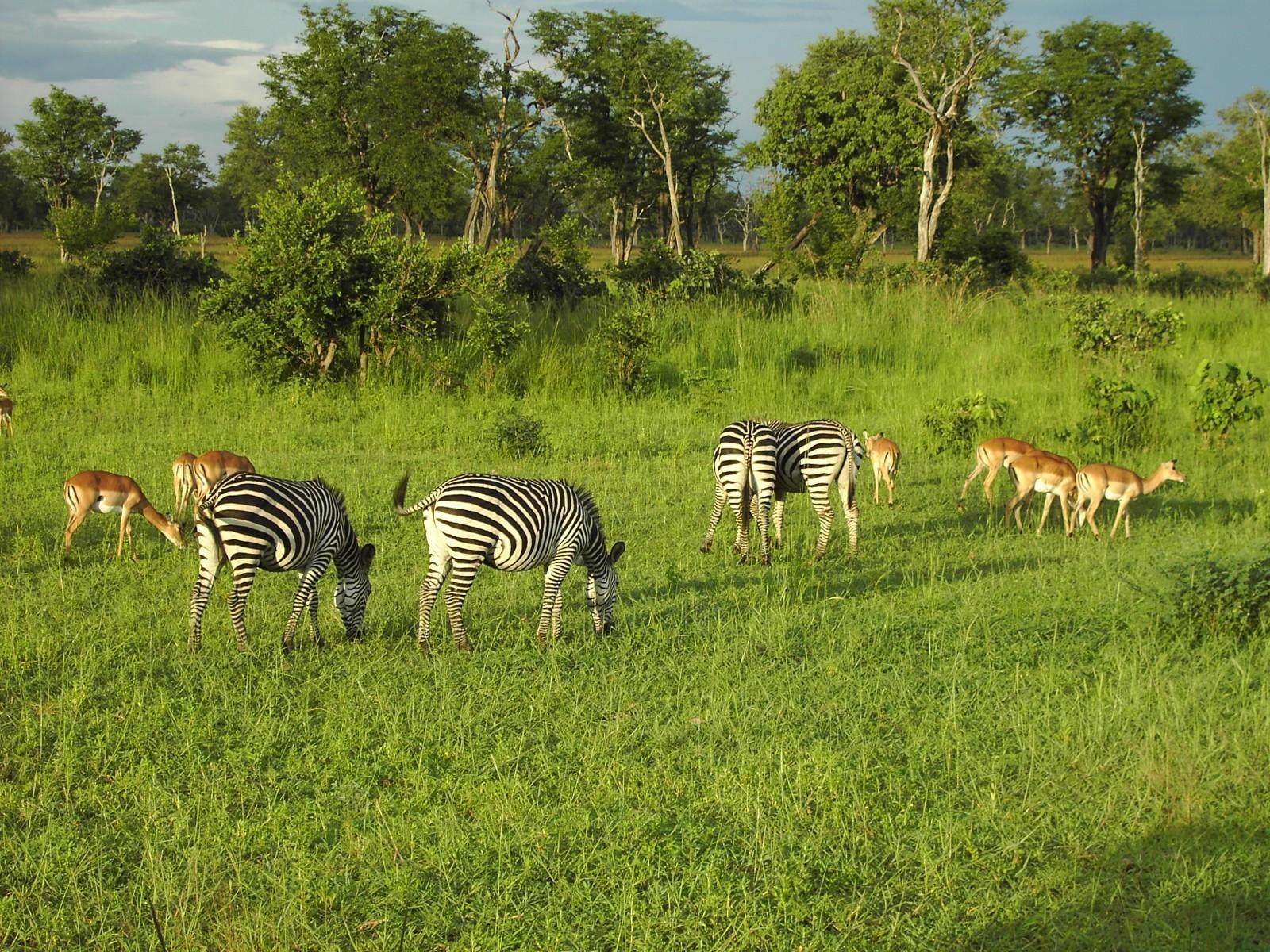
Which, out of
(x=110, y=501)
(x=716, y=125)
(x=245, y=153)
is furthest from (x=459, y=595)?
(x=245, y=153)

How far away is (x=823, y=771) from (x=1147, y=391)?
10432 millimetres

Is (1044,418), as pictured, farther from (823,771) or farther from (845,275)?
(845,275)

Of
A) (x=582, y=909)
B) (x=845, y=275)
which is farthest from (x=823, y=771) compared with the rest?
(x=845, y=275)

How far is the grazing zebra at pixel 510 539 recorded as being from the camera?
670 cm

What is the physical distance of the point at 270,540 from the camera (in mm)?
6645

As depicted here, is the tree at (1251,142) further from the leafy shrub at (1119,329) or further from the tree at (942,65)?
the leafy shrub at (1119,329)

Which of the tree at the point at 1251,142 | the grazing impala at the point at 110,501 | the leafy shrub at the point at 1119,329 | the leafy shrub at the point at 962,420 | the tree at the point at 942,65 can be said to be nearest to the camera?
the grazing impala at the point at 110,501

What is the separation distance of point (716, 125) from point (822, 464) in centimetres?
3763

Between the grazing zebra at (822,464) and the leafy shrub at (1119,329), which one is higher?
the leafy shrub at (1119,329)

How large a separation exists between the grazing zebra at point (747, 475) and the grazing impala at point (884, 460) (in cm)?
199

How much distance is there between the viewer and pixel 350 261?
1578 cm

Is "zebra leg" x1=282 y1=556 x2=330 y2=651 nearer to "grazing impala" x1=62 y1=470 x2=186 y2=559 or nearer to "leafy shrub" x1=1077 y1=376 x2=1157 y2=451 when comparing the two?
"grazing impala" x1=62 y1=470 x2=186 y2=559

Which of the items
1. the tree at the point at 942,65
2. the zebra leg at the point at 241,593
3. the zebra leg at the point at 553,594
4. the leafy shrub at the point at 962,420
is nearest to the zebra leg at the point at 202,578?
the zebra leg at the point at 241,593

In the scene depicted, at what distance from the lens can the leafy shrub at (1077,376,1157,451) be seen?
13.6 m
